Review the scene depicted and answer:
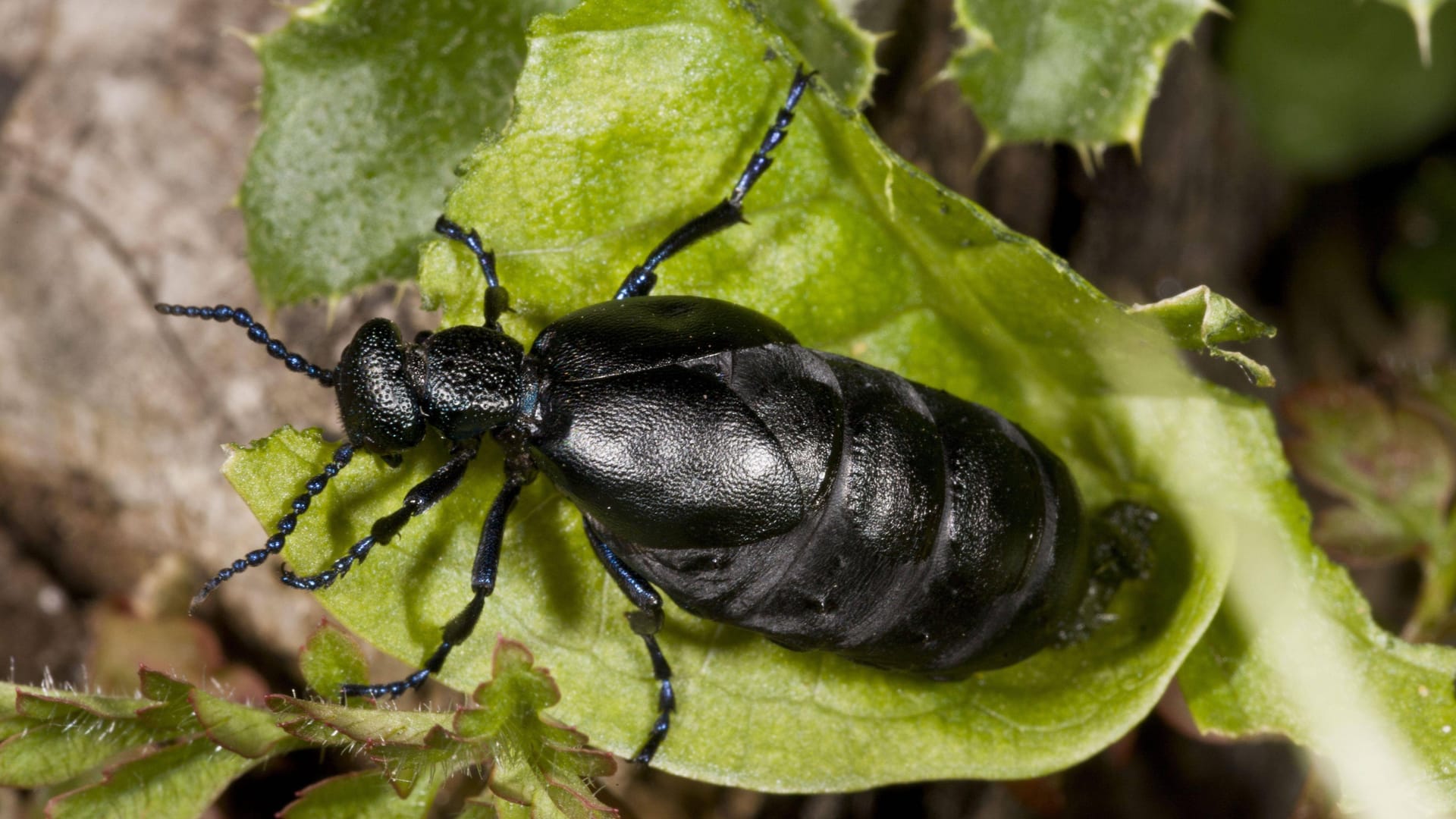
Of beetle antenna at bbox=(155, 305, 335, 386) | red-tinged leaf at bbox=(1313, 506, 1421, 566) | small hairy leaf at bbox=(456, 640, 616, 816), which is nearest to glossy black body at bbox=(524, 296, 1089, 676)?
small hairy leaf at bbox=(456, 640, 616, 816)

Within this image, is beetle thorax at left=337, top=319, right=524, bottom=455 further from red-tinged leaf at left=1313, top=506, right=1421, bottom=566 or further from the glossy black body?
red-tinged leaf at left=1313, top=506, right=1421, bottom=566

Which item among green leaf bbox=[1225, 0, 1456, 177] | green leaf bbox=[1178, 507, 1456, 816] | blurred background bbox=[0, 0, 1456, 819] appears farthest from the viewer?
green leaf bbox=[1225, 0, 1456, 177]

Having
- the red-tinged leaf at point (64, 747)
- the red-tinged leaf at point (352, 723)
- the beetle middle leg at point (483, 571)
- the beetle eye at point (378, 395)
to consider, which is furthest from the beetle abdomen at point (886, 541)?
the red-tinged leaf at point (64, 747)

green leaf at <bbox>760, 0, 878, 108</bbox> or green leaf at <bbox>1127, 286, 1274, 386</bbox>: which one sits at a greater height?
green leaf at <bbox>760, 0, 878, 108</bbox>

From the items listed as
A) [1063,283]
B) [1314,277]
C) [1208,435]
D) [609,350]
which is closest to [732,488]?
[609,350]

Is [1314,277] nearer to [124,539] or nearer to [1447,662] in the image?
[1447,662]

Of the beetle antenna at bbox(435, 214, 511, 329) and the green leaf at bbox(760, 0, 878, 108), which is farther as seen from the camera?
the green leaf at bbox(760, 0, 878, 108)

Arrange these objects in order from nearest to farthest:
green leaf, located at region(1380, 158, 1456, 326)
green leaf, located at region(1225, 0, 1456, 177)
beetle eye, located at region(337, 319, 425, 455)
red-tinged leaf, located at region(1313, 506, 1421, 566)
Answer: beetle eye, located at region(337, 319, 425, 455)
red-tinged leaf, located at region(1313, 506, 1421, 566)
green leaf, located at region(1225, 0, 1456, 177)
green leaf, located at region(1380, 158, 1456, 326)

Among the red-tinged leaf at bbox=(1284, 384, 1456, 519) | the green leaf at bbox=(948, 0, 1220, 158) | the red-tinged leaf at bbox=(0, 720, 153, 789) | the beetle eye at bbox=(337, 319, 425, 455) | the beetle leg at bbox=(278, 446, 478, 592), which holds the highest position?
the green leaf at bbox=(948, 0, 1220, 158)
